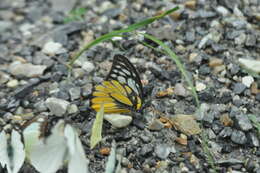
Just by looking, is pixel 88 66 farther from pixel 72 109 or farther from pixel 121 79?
pixel 121 79

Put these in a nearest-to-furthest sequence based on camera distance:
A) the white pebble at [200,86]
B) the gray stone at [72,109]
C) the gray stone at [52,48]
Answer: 1. the gray stone at [72,109]
2. the white pebble at [200,86]
3. the gray stone at [52,48]

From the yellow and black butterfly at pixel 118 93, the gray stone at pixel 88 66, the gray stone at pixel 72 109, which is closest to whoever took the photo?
the yellow and black butterfly at pixel 118 93

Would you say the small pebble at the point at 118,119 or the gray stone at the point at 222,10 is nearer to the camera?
the small pebble at the point at 118,119

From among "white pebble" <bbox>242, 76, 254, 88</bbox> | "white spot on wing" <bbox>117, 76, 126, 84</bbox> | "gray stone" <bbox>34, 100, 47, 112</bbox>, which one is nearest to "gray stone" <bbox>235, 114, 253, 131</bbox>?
"white pebble" <bbox>242, 76, 254, 88</bbox>

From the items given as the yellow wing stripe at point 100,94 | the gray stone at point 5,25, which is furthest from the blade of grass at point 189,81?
the gray stone at point 5,25

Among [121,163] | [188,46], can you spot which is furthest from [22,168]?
[188,46]

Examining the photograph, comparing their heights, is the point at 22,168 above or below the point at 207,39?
below

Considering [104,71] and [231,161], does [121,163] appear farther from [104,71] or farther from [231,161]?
[104,71]

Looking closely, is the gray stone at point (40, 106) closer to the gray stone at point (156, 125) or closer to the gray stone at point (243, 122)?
the gray stone at point (156, 125)
